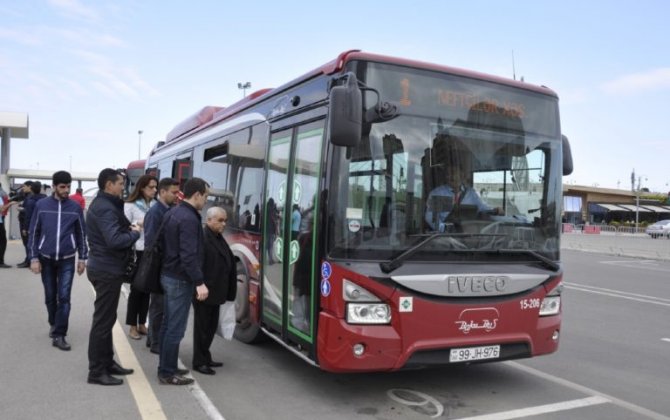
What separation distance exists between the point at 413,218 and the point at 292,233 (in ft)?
3.94

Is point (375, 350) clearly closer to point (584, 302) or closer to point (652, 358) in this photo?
point (652, 358)

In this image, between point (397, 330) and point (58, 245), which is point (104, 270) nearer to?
point (58, 245)

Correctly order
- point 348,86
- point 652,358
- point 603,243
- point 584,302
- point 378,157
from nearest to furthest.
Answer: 1. point 348,86
2. point 378,157
3. point 652,358
4. point 584,302
5. point 603,243

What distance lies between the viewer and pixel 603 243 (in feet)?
91.7

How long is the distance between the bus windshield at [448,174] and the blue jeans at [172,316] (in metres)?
1.50

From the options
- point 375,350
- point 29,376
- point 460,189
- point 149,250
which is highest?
point 460,189

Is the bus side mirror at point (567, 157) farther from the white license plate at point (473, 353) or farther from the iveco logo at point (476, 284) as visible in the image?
the white license plate at point (473, 353)

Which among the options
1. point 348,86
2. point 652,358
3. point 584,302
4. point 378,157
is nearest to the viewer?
point 348,86

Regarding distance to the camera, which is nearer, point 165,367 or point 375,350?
point 375,350

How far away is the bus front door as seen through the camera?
466 centimetres

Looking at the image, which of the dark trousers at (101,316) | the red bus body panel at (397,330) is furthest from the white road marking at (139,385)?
the red bus body panel at (397,330)

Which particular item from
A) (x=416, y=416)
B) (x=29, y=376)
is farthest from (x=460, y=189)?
(x=29, y=376)

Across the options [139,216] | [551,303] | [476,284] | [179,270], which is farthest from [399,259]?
[139,216]

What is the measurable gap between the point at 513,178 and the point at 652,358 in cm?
340
